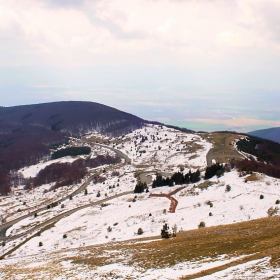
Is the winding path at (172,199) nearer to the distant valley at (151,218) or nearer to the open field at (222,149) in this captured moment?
the distant valley at (151,218)

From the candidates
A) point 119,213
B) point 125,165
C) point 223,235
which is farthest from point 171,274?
point 125,165

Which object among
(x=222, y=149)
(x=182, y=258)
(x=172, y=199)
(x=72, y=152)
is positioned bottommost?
(x=172, y=199)

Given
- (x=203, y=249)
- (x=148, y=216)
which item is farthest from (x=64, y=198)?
(x=203, y=249)

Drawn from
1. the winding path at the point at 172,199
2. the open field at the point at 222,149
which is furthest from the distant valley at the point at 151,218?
the open field at the point at 222,149

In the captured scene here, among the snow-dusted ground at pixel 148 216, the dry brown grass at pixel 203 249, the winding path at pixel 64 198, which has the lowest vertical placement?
the winding path at pixel 64 198

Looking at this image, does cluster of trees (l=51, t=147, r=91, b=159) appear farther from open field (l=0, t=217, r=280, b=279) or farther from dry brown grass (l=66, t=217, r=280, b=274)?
open field (l=0, t=217, r=280, b=279)

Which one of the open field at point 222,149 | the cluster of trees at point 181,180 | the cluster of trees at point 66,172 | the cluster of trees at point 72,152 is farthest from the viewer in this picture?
the cluster of trees at point 72,152

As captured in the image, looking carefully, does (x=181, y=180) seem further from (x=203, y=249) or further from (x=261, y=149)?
(x=261, y=149)

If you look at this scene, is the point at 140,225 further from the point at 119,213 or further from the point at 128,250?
the point at 128,250

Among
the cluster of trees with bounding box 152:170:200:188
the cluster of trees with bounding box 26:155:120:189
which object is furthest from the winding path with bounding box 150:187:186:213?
the cluster of trees with bounding box 26:155:120:189
